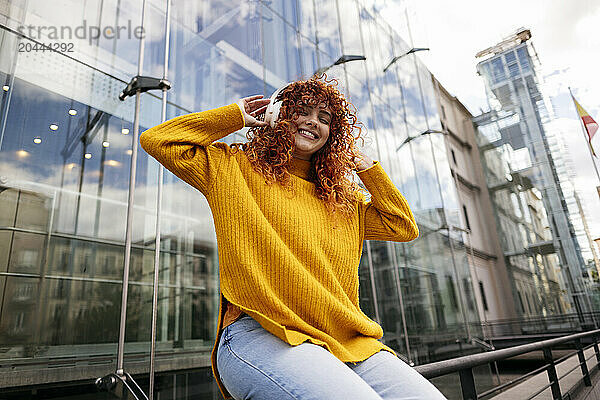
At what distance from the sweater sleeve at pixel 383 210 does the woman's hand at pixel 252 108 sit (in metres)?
0.45

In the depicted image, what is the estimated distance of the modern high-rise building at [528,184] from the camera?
12.4 meters

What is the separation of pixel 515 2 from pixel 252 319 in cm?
1518

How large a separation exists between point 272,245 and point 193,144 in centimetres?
40

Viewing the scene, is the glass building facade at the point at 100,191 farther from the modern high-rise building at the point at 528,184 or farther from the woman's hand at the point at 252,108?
the modern high-rise building at the point at 528,184

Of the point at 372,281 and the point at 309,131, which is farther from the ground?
the point at 309,131

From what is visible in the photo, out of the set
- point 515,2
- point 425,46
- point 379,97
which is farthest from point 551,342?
point 515,2

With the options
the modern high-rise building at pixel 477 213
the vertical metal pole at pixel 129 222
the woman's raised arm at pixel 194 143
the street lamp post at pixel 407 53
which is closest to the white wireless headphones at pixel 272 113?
the woman's raised arm at pixel 194 143

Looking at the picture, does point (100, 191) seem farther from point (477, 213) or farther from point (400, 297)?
point (477, 213)

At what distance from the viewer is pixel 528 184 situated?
13.5 meters

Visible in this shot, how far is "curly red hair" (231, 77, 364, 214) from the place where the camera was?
1305 millimetres

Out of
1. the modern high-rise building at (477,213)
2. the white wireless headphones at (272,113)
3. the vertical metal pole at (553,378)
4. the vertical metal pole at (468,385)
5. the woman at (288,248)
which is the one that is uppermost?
the modern high-rise building at (477,213)

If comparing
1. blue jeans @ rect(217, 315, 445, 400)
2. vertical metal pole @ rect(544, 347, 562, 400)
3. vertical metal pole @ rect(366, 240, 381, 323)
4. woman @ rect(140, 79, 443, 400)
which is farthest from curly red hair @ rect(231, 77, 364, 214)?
vertical metal pole @ rect(366, 240, 381, 323)

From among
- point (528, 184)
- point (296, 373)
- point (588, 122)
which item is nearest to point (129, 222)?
point (296, 373)

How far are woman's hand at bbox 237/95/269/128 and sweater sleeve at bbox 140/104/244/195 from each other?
2.3 inches
